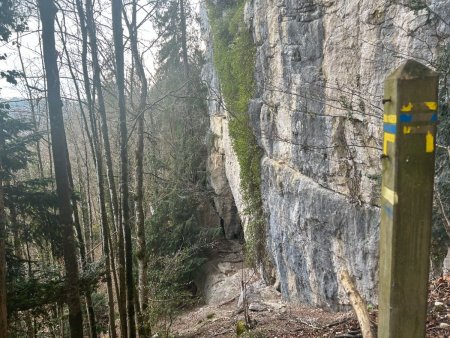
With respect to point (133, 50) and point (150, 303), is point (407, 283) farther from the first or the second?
point (150, 303)

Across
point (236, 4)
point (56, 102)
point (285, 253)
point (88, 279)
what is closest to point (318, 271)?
point (285, 253)

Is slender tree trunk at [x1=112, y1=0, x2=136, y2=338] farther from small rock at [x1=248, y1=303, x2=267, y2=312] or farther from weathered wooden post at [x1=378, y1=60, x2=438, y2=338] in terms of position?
weathered wooden post at [x1=378, y1=60, x2=438, y2=338]

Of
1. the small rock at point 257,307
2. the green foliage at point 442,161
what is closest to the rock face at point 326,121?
the green foliage at point 442,161

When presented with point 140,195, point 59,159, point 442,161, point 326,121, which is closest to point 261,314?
point 140,195

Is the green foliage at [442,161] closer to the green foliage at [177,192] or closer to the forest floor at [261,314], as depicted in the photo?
the forest floor at [261,314]

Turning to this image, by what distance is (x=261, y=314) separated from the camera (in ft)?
26.7

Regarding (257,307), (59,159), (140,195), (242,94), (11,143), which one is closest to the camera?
(59,159)

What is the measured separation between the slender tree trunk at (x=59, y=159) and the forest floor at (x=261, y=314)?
2.96m

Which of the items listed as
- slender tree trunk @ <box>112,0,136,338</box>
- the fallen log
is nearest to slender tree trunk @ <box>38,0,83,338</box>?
slender tree trunk @ <box>112,0,136,338</box>

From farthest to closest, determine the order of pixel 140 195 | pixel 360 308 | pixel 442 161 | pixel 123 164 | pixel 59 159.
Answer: pixel 140 195
pixel 123 164
pixel 59 159
pixel 442 161
pixel 360 308

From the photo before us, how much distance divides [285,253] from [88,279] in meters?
4.91

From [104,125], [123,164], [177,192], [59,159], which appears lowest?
[177,192]

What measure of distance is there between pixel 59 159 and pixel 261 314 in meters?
5.43

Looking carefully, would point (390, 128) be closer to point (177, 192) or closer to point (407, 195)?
point (407, 195)
